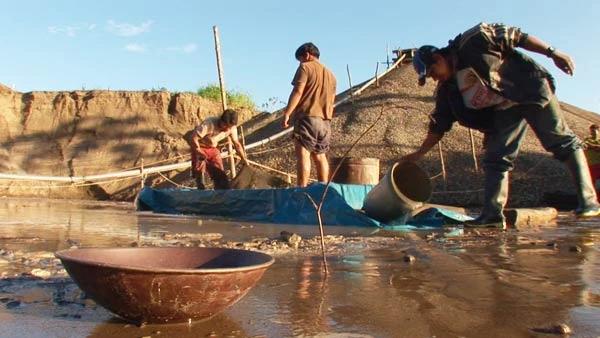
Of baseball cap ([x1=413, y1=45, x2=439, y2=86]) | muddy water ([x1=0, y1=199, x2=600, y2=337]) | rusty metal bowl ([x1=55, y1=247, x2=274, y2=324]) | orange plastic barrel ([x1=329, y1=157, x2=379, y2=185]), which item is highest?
baseball cap ([x1=413, y1=45, x2=439, y2=86])

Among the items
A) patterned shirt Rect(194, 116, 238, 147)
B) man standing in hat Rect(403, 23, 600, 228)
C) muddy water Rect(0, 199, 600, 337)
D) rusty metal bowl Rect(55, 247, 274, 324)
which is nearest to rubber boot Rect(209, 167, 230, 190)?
patterned shirt Rect(194, 116, 238, 147)

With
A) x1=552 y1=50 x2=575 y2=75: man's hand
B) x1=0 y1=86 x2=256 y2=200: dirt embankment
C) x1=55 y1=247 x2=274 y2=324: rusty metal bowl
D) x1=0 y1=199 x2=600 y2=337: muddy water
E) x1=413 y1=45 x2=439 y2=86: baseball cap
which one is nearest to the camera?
x1=55 y1=247 x2=274 y2=324: rusty metal bowl

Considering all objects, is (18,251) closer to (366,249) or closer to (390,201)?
(366,249)

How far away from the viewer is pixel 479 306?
81.9 inches

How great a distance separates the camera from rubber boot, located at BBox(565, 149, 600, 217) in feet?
13.3

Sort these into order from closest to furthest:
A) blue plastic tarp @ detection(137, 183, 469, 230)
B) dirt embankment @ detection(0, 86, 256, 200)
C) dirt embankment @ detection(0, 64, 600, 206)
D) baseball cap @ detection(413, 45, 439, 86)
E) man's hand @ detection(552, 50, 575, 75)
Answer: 1. man's hand @ detection(552, 50, 575, 75)
2. baseball cap @ detection(413, 45, 439, 86)
3. blue plastic tarp @ detection(137, 183, 469, 230)
4. dirt embankment @ detection(0, 64, 600, 206)
5. dirt embankment @ detection(0, 86, 256, 200)

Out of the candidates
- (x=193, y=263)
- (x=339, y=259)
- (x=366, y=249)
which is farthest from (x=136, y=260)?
(x=366, y=249)

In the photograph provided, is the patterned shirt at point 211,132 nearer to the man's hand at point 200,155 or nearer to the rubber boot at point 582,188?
the man's hand at point 200,155

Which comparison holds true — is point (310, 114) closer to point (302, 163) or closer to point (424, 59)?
point (302, 163)

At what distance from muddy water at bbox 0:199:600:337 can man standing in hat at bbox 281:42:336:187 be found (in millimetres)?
2838

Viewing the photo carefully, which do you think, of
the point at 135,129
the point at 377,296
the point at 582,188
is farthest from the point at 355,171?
the point at 135,129

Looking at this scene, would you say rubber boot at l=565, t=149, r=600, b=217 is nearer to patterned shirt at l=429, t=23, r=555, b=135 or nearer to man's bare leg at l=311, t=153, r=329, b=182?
patterned shirt at l=429, t=23, r=555, b=135

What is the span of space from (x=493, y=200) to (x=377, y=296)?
108 inches

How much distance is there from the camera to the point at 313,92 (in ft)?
21.5
